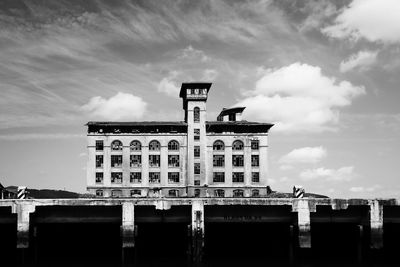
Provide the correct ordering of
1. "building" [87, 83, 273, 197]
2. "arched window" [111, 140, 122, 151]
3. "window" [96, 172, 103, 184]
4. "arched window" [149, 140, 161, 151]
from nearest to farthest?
"window" [96, 172, 103, 184]
"building" [87, 83, 273, 197]
"arched window" [111, 140, 122, 151]
"arched window" [149, 140, 161, 151]

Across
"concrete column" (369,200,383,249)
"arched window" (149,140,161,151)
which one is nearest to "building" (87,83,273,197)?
"arched window" (149,140,161,151)

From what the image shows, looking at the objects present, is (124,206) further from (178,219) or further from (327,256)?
(327,256)

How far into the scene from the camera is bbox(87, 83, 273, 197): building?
259ft

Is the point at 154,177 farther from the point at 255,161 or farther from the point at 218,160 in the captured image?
the point at 255,161

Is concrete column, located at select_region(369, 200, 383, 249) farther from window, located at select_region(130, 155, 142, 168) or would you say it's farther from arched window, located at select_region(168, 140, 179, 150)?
window, located at select_region(130, 155, 142, 168)

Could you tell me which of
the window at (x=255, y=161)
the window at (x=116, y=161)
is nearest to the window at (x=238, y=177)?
the window at (x=255, y=161)

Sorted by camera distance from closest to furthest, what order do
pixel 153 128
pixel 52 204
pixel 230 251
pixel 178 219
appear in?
pixel 52 204 < pixel 178 219 < pixel 230 251 < pixel 153 128

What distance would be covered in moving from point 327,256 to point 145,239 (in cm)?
1805

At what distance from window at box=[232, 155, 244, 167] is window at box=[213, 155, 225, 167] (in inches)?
78.2

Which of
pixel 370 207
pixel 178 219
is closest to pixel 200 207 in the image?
pixel 178 219

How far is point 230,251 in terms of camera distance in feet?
146

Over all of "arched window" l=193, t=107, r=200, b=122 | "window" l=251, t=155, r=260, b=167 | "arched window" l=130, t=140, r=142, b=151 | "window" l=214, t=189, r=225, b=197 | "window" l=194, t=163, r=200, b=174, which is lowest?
"window" l=214, t=189, r=225, b=197

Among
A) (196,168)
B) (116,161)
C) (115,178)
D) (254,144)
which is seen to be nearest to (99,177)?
(115,178)

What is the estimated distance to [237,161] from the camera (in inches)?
3182
